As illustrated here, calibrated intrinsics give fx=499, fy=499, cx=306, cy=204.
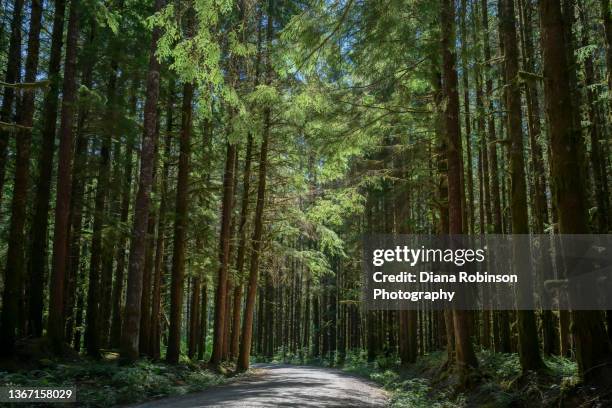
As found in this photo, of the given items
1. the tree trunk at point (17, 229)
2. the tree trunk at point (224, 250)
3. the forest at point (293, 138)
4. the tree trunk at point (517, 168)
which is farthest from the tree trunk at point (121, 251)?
the tree trunk at point (517, 168)

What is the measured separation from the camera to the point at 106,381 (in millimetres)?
10836

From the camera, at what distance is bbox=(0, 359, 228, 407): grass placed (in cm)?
959

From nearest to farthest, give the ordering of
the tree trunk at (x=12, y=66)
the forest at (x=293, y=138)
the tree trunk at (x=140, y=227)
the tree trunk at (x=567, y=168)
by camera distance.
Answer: the tree trunk at (x=567, y=168) → the forest at (x=293, y=138) → the tree trunk at (x=140, y=227) → the tree trunk at (x=12, y=66)

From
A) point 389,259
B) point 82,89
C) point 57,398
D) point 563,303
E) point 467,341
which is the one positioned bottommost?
point 57,398

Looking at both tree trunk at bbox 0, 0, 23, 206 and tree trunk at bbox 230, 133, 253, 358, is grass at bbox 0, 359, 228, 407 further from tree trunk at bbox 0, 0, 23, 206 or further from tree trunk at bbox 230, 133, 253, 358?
tree trunk at bbox 230, 133, 253, 358

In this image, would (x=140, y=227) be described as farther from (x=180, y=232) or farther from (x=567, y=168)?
(x=567, y=168)

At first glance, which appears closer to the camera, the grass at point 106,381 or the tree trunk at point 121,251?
the grass at point 106,381

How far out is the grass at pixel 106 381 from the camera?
959cm

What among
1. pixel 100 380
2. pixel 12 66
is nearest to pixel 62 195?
pixel 12 66

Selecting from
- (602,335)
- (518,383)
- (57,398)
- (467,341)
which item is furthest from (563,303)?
(57,398)

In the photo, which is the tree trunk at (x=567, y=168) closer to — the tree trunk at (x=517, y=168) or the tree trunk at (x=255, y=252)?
the tree trunk at (x=517, y=168)

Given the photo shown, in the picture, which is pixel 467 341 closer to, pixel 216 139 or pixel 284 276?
pixel 284 276

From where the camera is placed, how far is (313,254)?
22859mm

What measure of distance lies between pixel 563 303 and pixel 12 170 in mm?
16269
